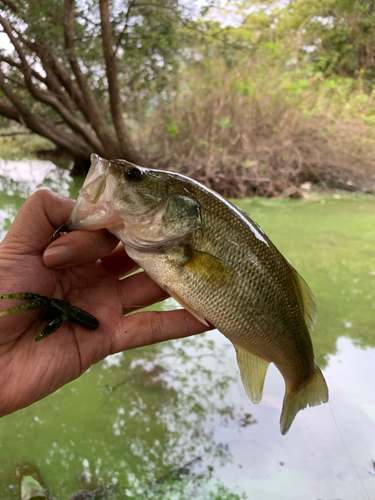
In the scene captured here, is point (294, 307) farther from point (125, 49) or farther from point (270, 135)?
point (270, 135)

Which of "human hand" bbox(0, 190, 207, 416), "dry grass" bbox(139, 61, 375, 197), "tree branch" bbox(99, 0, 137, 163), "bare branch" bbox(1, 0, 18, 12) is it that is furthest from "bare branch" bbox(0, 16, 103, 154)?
"human hand" bbox(0, 190, 207, 416)

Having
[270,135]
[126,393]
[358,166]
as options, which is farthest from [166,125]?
[126,393]

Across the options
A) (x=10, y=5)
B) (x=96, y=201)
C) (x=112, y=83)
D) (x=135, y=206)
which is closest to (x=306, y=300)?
(x=135, y=206)

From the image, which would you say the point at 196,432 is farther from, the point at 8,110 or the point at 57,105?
the point at 57,105

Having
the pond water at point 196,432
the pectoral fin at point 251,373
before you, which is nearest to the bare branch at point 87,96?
the pond water at point 196,432

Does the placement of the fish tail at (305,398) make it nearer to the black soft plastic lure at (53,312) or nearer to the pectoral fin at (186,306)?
the pectoral fin at (186,306)

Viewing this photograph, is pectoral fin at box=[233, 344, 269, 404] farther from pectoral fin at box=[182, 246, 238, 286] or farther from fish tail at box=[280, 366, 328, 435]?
pectoral fin at box=[182, 246, 238, 286]
